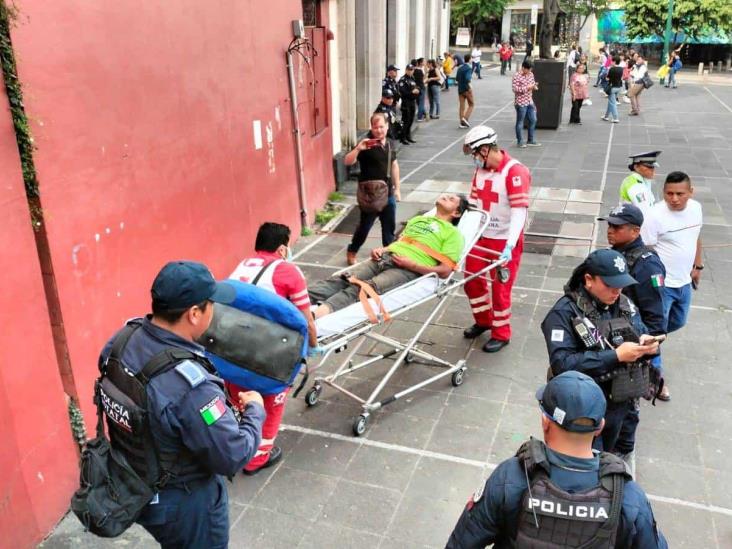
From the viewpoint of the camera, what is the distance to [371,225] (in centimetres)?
820

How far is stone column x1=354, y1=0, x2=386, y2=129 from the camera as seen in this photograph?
13734mm

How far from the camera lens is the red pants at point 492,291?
604 centimetres

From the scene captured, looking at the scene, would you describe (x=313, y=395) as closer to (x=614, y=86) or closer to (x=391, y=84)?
(x=391, y=84)

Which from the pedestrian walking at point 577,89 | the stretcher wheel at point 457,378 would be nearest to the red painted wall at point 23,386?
the stretcher wheel at point 457,378

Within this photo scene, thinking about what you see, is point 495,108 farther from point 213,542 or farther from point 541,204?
point 213,542

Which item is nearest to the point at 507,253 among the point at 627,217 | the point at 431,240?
the point at 431,240

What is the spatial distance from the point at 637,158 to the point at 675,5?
1536 inches

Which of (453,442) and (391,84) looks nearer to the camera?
(453,442)

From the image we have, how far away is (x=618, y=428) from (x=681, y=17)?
4291cm

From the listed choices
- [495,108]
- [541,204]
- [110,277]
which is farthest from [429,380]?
[495,108]

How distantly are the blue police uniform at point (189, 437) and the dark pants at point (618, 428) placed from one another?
1.99 m

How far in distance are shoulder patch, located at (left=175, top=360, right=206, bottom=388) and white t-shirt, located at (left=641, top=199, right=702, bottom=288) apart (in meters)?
3.84

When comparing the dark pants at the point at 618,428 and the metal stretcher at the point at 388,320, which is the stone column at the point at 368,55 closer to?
the metal stretcher at the point at 388,320

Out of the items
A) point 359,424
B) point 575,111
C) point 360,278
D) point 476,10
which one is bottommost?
point 359,424
